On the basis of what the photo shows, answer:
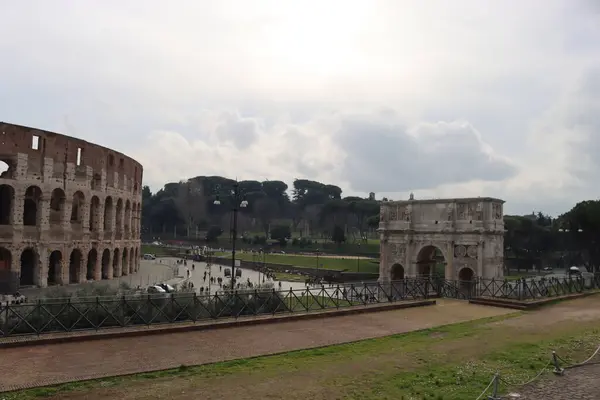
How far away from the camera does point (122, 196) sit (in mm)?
45281

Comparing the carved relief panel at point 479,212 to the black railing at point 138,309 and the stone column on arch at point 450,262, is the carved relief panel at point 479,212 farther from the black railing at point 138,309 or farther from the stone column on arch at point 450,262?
the black railing at point 138,309

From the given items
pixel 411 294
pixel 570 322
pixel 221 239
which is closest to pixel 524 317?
pixel 570 322

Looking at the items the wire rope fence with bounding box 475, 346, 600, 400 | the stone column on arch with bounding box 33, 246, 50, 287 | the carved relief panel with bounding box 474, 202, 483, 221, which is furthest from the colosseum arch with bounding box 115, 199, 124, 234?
the wire rope fence with bounding box 475, 346, 600, 400

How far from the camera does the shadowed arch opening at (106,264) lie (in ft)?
140

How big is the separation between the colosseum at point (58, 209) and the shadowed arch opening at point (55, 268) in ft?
0.25

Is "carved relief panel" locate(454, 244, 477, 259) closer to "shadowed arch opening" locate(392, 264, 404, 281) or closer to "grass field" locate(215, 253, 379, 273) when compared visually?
"shadowed arch opening" locate(392, 264, 404, 281)

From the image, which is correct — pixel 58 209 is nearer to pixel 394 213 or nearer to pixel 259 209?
pixel 394 213

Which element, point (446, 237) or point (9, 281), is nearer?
point (9, 281)

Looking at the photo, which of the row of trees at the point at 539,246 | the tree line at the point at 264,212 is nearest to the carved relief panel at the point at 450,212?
the row of trees at the point at 539,246

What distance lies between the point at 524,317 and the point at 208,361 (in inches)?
568

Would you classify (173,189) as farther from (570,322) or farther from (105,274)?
(570,322)

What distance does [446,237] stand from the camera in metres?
33.5

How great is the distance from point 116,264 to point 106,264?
2.27 meters

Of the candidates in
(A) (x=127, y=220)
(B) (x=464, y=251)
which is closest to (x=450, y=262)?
(B) (x=464, y=251)
